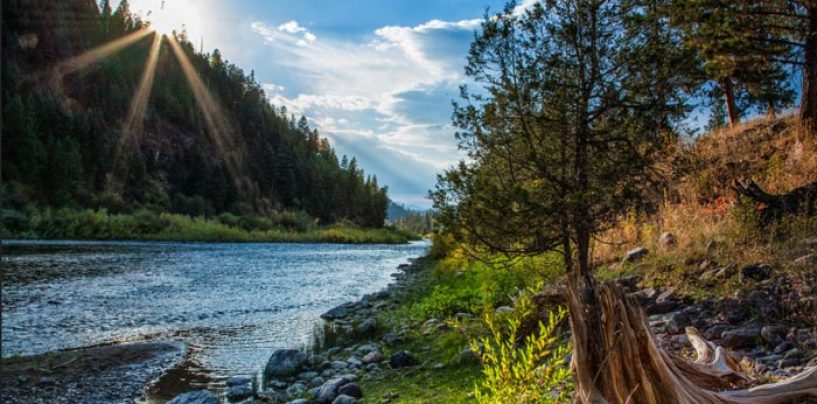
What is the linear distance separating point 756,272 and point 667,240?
106 inches

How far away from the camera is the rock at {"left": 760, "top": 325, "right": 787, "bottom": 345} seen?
4512 mm

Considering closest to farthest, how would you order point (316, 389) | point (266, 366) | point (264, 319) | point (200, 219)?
point (316, 389)
point (266, 366)
point (264, 319)
point (200, 219)

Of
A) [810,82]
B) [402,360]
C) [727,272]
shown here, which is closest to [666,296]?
[727,272]

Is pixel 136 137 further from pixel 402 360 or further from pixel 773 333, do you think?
pixel 773 333

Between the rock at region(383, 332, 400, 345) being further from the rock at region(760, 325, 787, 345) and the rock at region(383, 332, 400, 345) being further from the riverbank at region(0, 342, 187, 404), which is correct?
the rock at region(760, 325, 787, 345)

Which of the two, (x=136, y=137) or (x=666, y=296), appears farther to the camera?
(x=136, y=137)

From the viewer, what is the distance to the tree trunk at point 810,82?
35.6 feet

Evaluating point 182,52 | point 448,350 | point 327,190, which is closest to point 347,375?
point 448,350

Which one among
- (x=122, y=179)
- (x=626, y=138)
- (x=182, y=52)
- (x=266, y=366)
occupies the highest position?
(x=182, y=52)

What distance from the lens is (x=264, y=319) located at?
12547mm

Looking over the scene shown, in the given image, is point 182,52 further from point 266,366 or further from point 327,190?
point 266,366

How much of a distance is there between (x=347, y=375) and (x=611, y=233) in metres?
6.78

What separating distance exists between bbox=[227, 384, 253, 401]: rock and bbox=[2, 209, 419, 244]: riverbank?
3879 cm

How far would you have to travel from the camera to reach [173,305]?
14125 mm
